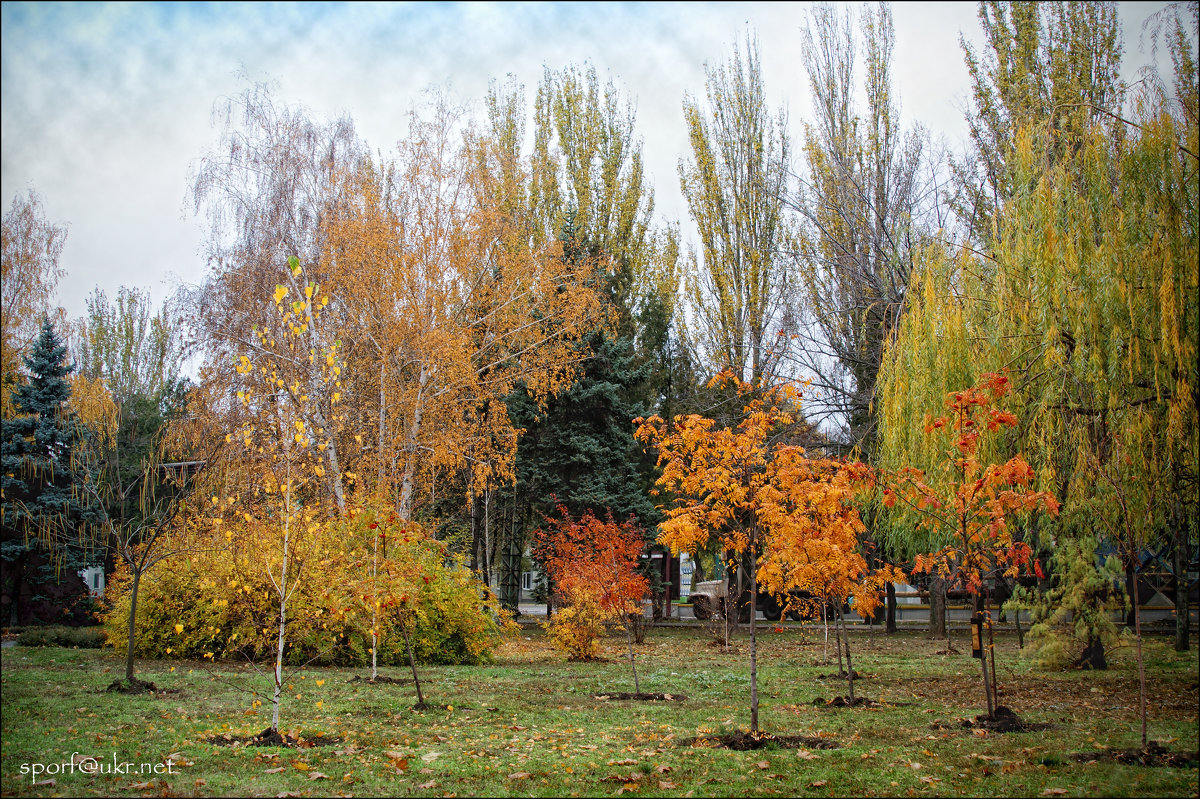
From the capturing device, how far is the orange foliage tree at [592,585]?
499 inches

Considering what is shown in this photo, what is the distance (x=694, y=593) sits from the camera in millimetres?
22797

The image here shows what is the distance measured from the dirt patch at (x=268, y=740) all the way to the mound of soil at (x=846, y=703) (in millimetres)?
5139

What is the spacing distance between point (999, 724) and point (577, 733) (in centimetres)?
362

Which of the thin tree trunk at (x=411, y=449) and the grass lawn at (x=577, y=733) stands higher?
the thin tree trunk at (x=411, y=449)

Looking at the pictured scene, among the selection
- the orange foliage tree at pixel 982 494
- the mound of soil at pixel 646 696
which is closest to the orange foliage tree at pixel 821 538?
the orange foliage tree at pixel 982 494

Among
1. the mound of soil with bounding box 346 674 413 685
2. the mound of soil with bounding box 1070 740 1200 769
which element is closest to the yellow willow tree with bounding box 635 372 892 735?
the mound of soil with bounding box 1070 740 1200 769

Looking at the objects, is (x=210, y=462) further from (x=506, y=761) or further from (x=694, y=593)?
(x=694, y=593)

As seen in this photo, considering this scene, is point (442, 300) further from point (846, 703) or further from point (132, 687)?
point (846, 703)

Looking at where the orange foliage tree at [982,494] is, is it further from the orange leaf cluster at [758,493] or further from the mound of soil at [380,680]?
the mound of soil at [380,680]

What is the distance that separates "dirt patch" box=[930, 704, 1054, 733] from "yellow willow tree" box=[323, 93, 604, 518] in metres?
10.2

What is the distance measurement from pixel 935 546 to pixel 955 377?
13.3 feet

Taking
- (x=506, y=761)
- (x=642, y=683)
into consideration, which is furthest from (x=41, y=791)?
(x=642, y=683)

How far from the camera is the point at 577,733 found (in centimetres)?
680

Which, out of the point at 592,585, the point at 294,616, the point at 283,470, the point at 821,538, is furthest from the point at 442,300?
the point at 821,538
